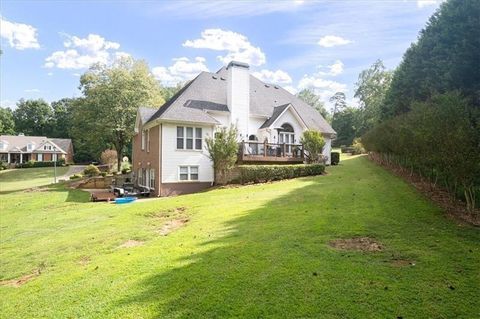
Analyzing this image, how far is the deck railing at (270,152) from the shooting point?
2216 cm

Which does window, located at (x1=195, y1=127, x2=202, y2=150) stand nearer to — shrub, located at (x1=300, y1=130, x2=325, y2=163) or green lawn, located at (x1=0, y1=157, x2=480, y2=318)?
shrub, located at (x1=300, y1=130, x2=325, y2=163)

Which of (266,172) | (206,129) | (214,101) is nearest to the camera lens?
(266,172)

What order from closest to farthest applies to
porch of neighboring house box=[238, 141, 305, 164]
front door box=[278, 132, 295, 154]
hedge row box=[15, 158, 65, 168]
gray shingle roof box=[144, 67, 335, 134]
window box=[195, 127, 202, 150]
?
window box=[195, 127, 202, 150] → gray shingle roof box=[144, 67, 335, 134] → porch of neighboring house box=[238, 141, 305, 164] → front door box=[278, 132, 295, 154] → hedge row box=[15, 158, 65, 168]

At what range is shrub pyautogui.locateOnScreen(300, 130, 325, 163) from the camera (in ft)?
78.5

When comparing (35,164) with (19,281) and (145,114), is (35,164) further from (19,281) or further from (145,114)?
(19,281)

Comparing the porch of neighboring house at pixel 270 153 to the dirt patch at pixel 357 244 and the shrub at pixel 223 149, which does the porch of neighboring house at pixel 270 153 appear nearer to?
the shrub at pixel 223 149

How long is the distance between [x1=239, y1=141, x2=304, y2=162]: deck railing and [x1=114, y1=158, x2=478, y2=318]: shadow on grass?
556 inches

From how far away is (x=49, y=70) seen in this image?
48281 mm

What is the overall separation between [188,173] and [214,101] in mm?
6770

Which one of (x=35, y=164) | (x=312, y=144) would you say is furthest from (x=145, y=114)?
(x=35, y=164)

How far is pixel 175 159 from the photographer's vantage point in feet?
69.1

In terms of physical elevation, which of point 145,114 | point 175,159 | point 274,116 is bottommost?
point 175,159

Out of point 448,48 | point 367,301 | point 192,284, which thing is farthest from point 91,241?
point 448,48

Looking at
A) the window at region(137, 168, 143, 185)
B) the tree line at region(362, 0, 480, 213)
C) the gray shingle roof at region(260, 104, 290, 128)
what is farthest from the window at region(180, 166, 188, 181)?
the tree line at region(362, 0, 480, 213)
